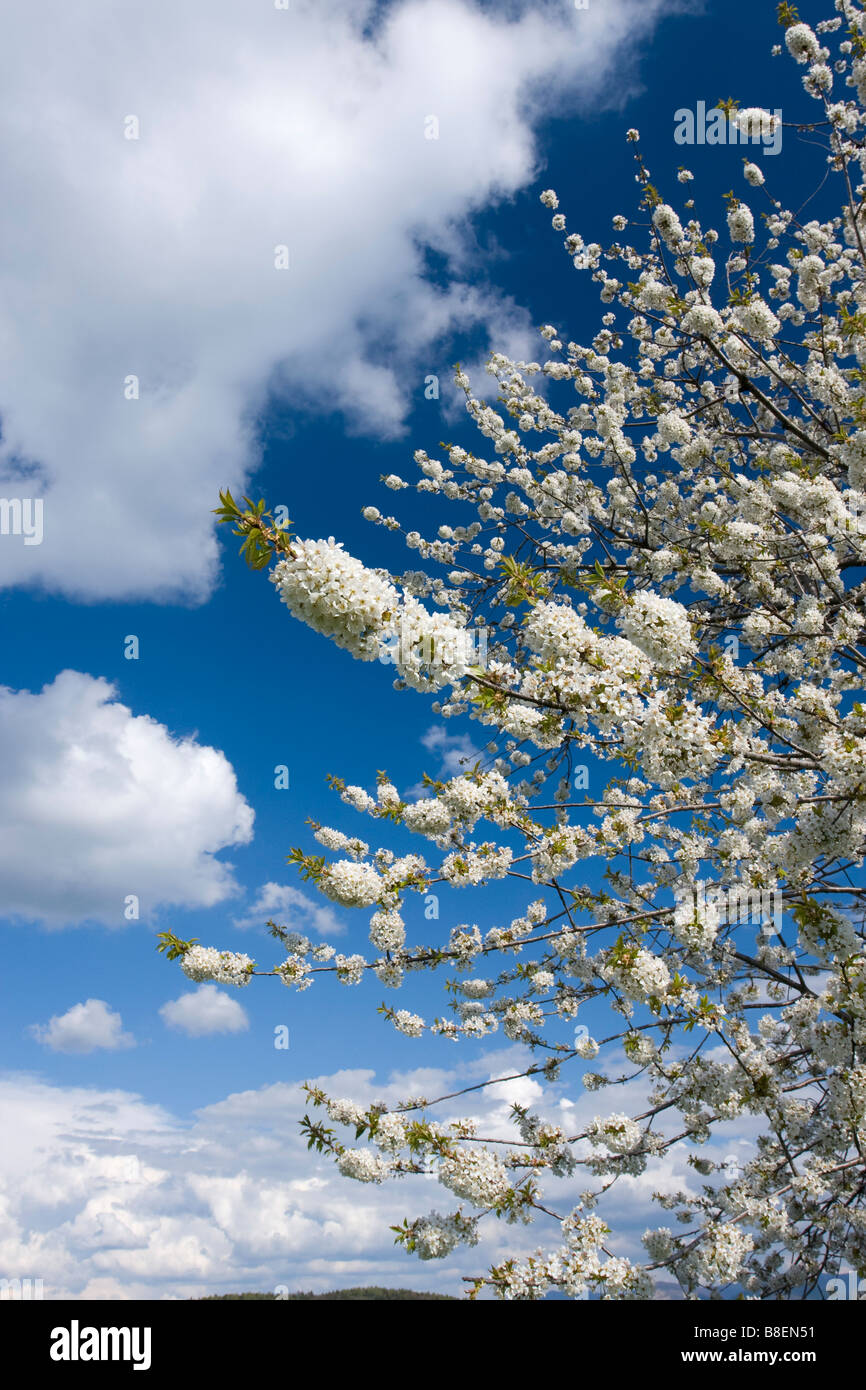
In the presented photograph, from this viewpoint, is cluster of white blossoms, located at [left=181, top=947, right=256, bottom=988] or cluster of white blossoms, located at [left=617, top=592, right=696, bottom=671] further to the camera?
cluster of white blossoms, located at [left=181, top=947, right=256, bottom=988]

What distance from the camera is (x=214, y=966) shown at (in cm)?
647

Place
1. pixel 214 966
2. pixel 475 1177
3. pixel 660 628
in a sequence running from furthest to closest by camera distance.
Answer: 1. pixel 214 966
2. pixel 475 1177
3. pixel 660 628

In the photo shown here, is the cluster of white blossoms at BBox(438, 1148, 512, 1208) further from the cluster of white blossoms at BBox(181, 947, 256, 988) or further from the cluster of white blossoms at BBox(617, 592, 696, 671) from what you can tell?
the cluster of white blossoms at BBox(617, 592, 696, 671)

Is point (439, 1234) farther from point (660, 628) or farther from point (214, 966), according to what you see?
point (660, 628)

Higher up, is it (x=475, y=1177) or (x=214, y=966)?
(x=214, y=966)

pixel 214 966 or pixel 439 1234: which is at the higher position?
pixel 214 966

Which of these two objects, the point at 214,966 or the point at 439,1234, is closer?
the point at 439,1234

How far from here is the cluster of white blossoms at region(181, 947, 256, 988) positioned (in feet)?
21.2

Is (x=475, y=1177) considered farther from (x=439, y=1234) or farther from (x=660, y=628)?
(x=660, y=628)

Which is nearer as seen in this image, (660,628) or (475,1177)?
(660,628)

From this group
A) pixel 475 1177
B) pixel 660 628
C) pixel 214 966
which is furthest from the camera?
pixel 214 966

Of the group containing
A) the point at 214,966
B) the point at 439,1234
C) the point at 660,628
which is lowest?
the point at 439,1234

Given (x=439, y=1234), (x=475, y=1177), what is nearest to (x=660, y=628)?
(x=475, y=1177)

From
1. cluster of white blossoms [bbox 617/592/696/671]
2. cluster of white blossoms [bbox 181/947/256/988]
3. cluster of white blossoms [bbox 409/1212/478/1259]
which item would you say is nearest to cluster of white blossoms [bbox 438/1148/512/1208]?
cluster of white blossoms [bbox 409/1212/478/1259]
